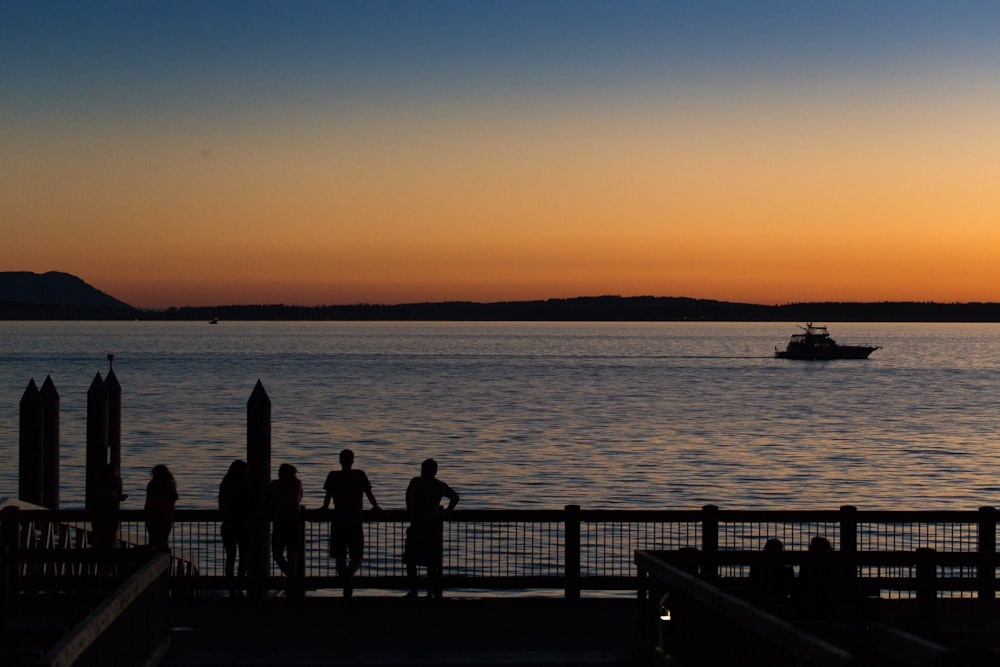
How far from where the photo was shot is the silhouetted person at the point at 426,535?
15.5 meters

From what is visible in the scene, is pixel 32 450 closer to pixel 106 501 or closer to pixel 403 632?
pixel 106 501

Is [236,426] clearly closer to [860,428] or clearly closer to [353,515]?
[860,428]

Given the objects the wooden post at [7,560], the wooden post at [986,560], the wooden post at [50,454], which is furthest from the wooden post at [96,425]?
the wooden post at [986,560]

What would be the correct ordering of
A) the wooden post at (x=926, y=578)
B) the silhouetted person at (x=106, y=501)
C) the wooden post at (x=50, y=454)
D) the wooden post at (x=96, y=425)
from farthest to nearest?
Answer: the wooden post at (x=96, y=425) → the wooden post at (x=50, y=454) → the silhouetted person at (x=106, y=501) → the wooden post at (x=926, y=578)

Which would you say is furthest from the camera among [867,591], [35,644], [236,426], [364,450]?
[236,426]

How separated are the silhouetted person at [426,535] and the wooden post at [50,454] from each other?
15.9m

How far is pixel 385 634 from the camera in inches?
537

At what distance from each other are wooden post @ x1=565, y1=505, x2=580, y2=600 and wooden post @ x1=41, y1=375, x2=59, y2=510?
1698 cm

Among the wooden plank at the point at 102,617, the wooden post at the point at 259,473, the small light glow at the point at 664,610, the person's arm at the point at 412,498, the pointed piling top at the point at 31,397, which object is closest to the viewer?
the wooden plank at the point at 102,617

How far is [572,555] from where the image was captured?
1548 centimetres

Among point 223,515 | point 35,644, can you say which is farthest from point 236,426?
point 35,644

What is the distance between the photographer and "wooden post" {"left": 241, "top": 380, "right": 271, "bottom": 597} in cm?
1673

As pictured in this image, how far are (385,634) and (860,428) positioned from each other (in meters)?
73.0

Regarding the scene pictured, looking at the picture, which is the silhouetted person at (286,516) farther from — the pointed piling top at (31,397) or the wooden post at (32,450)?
the pointed piling top at (31,397)
